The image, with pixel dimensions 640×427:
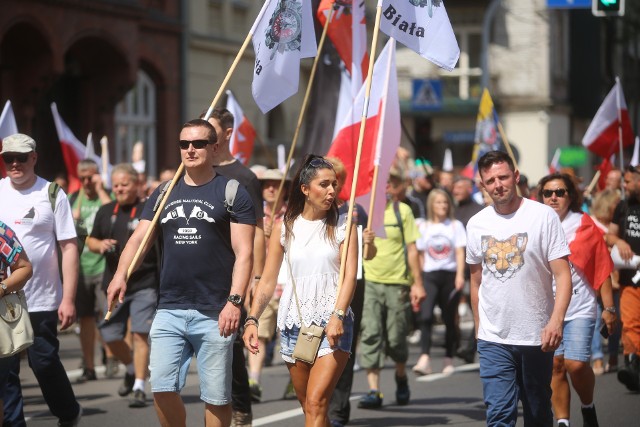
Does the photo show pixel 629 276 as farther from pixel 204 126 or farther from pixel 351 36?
pixel 204 126

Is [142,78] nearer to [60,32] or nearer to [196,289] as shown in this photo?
[60,32]

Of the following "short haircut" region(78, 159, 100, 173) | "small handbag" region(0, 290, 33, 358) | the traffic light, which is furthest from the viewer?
the traffic light

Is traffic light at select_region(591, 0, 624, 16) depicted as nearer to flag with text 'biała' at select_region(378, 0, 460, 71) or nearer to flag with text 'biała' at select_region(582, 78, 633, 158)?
flag with text 'biała' at select_region(582, 78, 633, 158)

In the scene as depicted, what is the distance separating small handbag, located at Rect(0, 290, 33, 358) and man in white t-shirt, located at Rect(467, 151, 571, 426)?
2541 millimetres

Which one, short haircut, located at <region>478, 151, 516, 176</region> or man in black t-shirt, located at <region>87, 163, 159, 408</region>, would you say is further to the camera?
man in black t-shirt, located at <region>87, 163, 159, 408</region>

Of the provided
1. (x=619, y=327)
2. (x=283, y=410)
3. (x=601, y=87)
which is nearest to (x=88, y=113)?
(x=619, y=327)

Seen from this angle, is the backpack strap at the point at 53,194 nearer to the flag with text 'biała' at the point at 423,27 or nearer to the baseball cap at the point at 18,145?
the baseball cap at the point at 18,145

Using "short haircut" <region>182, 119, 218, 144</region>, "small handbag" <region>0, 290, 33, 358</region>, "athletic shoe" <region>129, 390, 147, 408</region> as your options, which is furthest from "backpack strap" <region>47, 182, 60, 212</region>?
"athletic shoe" <region>129, 390, 147, 408</region>

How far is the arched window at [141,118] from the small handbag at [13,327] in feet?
59.7

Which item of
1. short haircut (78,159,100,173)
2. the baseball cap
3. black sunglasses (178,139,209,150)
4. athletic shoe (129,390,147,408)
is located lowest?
athletic shoe (129,390,147,408)

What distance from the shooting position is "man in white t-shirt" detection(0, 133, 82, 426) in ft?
26.8

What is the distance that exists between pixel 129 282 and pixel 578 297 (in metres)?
3.83

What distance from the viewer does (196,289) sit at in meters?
6.99

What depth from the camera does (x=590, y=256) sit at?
8.66 m
